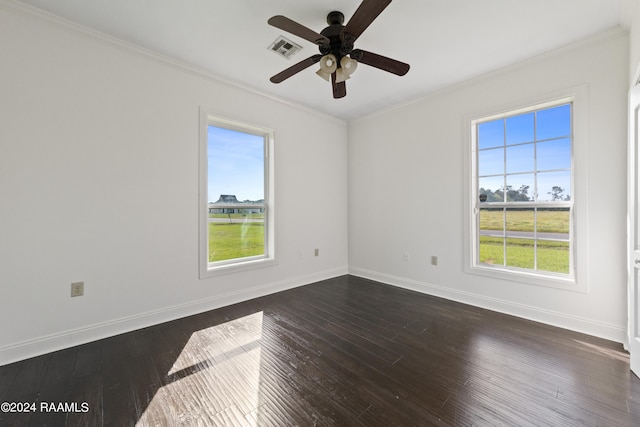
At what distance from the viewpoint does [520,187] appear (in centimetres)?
286

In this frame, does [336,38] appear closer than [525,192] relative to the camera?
Yes

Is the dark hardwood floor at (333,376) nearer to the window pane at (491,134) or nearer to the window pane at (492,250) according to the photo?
the window pane at (492,250)

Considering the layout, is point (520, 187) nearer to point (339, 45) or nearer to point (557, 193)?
point (557, 193)

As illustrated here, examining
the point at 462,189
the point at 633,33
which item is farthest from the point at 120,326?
the point at 633,33

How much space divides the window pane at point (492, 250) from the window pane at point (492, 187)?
47 cm

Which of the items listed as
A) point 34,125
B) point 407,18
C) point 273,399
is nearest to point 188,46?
point 34,125

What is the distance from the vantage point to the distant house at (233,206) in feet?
10.4

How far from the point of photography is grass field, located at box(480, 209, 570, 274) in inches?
A: 103

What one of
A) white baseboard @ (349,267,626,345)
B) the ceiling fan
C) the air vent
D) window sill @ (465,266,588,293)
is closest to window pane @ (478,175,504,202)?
window sill @ (465,266,588,293)

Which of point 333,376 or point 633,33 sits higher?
point 633,33

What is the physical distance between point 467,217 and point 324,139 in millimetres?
2373

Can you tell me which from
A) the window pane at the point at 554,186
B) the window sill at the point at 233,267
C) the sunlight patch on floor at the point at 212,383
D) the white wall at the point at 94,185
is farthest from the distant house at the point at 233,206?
the window pane at the point at 554,186

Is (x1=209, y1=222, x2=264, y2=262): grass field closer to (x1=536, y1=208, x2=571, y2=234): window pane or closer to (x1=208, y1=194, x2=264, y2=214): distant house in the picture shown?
(x1=208, y1=194, x2=264, y2=214): distant house

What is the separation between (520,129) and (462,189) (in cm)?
85
